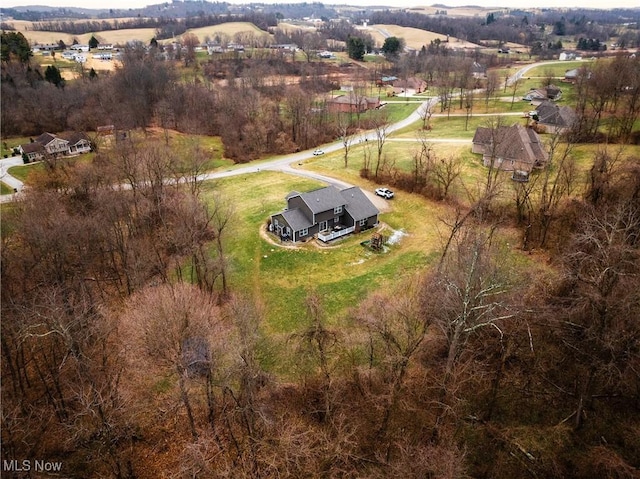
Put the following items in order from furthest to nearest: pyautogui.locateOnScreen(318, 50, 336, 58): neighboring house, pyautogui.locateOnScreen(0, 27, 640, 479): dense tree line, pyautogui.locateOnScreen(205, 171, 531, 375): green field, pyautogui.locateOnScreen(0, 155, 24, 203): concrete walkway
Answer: pyautogui.locateOnScreen(318, 50, 336, 58): neighboring house < pyautogui.locateOnScreen(0, 155, 24, 203): concrete walkway < pyautogui.locateOnScreen(205, 171, 531, 375): green field < pyautogui.locateOnScreen(0, 27, 640, 479): dense tree line

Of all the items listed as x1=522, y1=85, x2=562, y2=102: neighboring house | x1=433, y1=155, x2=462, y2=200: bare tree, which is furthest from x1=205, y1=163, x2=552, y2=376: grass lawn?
x1=522, y1=85, x2=562, y2=102: neighboring house

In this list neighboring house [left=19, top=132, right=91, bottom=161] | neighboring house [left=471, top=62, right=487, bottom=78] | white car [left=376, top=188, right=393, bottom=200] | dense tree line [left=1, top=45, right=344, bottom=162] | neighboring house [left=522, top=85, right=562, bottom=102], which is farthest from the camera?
neighboring house [left=471, top=62, right=487, bottom=78]

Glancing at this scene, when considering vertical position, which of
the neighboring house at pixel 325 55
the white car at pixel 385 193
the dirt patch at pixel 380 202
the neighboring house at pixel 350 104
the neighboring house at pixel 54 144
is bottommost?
the dirt patch at pixel 380 202

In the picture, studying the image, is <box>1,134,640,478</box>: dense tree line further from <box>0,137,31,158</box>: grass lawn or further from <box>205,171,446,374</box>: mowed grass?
<box>0,137,31,158</box>: grass lawn

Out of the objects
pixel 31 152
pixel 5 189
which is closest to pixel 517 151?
pixel 5 189

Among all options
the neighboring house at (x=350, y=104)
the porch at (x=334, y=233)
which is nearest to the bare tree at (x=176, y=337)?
the porch at (x=334, y=233)

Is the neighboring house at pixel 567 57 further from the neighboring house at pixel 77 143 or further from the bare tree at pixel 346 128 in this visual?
the neighboring house at pixel 77 143
